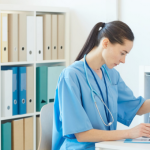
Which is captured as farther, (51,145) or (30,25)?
(30,25)

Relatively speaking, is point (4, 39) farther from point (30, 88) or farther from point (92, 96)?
point (92, 96)

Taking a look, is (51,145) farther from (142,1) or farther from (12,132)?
(142,1)

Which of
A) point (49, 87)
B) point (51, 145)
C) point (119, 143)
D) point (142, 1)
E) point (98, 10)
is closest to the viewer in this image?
point (119, 143)

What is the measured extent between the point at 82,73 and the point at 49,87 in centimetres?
97

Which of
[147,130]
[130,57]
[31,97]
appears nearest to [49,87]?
[31,97]

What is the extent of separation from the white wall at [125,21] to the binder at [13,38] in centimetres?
53

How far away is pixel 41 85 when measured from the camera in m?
2.37

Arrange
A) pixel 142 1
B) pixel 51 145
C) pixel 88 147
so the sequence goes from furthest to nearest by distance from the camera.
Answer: pixel 142 1 → pixel 51 145 → pixel 88 147

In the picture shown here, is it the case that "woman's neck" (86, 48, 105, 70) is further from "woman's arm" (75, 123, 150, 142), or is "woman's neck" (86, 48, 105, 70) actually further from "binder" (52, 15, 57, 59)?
"binder" (52, 15, 57, 59)

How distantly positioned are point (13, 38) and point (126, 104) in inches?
41.2

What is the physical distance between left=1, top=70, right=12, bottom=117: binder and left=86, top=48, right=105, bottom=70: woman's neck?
873mm

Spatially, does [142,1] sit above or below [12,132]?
above

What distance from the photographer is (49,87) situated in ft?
7.93

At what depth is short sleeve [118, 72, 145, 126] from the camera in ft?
5.54
